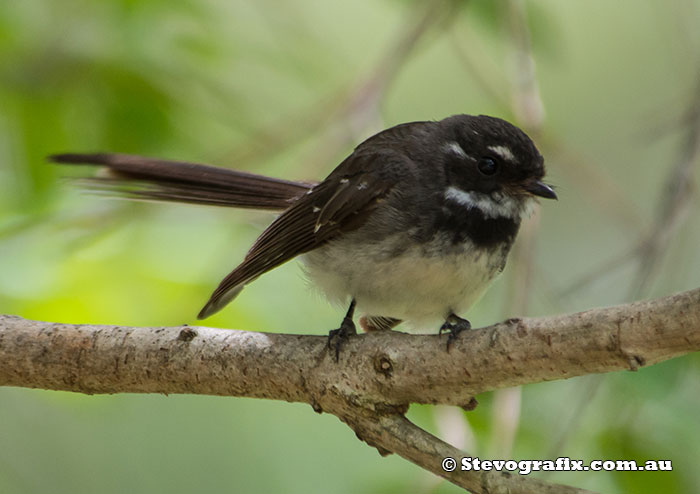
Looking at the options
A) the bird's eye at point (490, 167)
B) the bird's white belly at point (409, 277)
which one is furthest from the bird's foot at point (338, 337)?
the bird's eye at point (490, 167)

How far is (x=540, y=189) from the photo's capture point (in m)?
3.36

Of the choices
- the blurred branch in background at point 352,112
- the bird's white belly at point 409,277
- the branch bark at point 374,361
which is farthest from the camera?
the blurred branch in background at point 352,112

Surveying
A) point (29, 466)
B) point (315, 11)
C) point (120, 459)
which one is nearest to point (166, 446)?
point (120, 459)

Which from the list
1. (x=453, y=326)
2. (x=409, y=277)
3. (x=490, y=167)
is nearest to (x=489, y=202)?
(x=490, y=167)

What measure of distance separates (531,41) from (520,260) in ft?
3.95

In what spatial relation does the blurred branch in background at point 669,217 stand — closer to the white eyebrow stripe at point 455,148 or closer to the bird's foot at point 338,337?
the white eyebrow stripe at point 455,148

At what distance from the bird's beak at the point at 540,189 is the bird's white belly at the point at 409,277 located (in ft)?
0.91

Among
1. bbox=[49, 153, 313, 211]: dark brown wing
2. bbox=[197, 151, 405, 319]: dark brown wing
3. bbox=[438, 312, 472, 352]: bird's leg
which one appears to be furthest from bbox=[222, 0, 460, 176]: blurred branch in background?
bbox=[438, 312, 472, 352]: bird's leg

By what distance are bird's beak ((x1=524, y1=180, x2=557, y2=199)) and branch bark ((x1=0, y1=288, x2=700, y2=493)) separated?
39.2 inches

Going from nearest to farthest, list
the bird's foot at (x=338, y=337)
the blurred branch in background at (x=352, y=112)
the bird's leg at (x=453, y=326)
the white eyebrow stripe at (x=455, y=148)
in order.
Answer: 1. the bird's leg at (x=453, y=326)
2. the bird's foot at (x=338, y=337)
3. the white eyebrow stripe at (x=455, y=148)
4. the blurred branch in background at (x=352, y=112)

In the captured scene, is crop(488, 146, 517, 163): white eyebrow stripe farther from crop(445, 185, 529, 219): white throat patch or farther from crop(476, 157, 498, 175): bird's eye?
crop(445, 185, 529, 219): white throat patch

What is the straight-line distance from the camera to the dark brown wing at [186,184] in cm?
361

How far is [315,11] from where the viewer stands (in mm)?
6348

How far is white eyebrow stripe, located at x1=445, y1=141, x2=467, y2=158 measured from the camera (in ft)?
11.6
